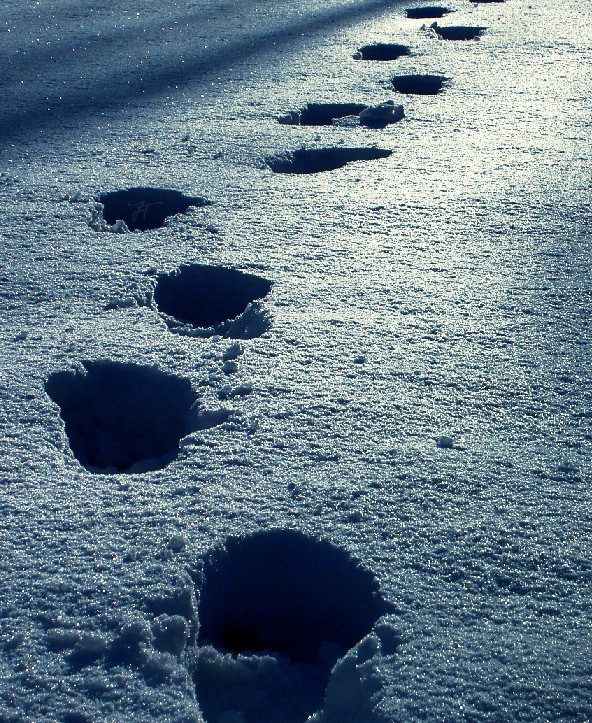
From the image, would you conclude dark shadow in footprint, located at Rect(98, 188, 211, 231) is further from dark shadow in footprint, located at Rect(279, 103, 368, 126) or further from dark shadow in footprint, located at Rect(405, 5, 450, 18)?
dark shadow in footprint, located at Rect(405, 5, 450, 18)

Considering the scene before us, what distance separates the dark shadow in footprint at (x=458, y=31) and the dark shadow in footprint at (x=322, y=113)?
1.26 meters

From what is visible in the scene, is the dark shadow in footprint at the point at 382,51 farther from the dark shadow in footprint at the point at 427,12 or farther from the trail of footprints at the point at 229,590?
the trail of footprints at the point at 229,590

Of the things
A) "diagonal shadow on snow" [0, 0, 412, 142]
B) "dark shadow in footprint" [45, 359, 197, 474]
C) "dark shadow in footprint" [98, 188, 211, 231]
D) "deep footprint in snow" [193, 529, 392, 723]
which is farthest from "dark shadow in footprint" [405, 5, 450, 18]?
"deep footprint in snow" [193, 529, 392, 723]

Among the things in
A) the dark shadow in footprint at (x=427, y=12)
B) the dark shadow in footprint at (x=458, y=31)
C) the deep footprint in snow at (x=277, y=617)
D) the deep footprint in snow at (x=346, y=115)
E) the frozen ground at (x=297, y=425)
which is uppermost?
the dark shadow in footprint at (x=427, y=12)

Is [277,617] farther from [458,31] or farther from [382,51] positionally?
[458,31]

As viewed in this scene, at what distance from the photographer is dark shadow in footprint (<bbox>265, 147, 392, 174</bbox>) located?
206cm

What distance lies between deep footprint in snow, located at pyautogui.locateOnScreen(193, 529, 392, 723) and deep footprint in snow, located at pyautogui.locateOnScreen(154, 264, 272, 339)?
58 cm

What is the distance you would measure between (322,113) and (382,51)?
940 mm

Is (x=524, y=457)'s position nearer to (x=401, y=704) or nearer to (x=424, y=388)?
(x=424, y=388)

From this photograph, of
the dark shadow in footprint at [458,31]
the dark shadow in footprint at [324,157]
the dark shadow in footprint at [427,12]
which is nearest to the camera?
the dark shadow in footprint at [324,157]

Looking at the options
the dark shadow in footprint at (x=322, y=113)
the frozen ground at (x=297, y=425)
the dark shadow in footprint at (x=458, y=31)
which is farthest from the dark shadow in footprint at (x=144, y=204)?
the dark shadow in footprint at (x=458, y=31)

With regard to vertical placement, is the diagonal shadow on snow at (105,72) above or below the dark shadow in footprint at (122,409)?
above

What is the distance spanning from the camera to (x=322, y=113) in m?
2.40

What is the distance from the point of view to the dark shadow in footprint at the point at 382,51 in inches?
121
